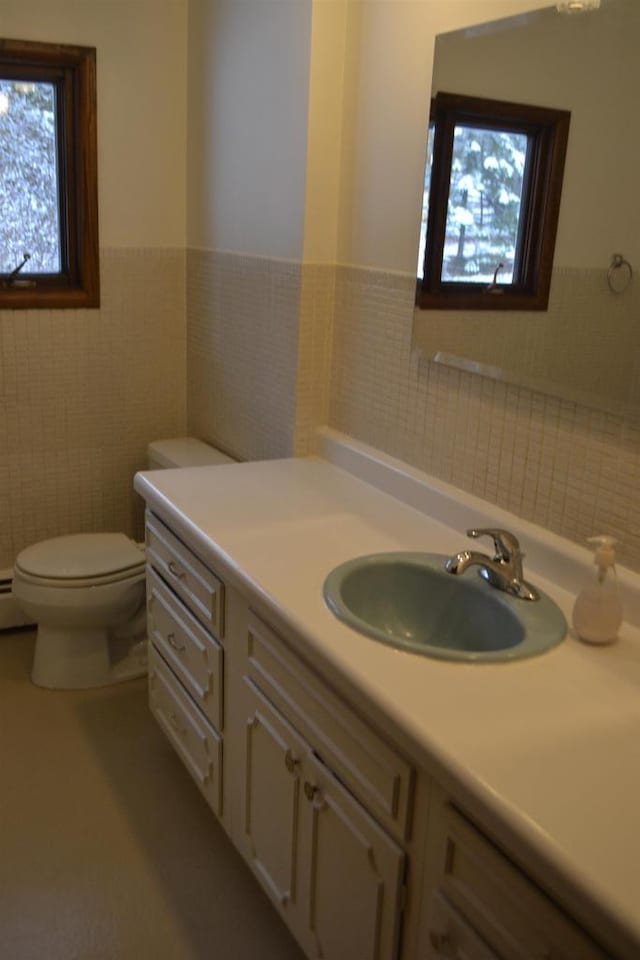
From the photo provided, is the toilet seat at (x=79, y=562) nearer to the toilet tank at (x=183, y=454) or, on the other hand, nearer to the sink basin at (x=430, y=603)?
the toilet tank at (x=183, y=454)

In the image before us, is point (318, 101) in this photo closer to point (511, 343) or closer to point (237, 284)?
point (237, 284)

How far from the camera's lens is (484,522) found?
1836 mm

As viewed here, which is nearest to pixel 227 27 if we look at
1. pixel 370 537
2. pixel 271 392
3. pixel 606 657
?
pixel 271 392

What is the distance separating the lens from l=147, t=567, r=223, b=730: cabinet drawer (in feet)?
6.31

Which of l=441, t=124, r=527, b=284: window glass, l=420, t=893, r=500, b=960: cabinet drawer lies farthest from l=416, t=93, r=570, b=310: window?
l=420, t=893, r=500, b=960: cabinet drawer

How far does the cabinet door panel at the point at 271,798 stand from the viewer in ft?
5.26

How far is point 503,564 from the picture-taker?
158 cm

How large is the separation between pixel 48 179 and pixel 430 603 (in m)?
2.08

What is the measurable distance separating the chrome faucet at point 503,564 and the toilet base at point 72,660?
1.59m

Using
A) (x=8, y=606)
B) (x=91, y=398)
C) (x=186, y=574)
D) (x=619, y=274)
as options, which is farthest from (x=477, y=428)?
(x=8, y=606)

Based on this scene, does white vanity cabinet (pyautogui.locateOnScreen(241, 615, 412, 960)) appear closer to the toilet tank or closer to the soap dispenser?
the soap dispenser

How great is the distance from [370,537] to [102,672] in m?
1.35

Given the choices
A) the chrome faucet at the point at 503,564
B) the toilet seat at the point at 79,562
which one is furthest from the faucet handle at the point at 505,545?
the toilet seat at the point at 79,562

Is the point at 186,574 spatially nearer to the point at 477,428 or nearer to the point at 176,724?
the point at 176,724
